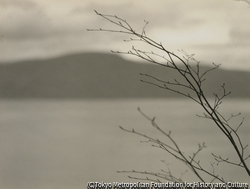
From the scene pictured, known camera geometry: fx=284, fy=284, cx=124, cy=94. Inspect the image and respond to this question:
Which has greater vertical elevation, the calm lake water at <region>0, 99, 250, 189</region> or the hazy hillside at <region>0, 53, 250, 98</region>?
the hazy hillside at <region>0, 53, 250, 98</region>

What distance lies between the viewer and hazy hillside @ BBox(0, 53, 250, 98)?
1.84 metres

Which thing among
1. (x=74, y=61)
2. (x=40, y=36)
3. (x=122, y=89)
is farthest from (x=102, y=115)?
(x=40, y=36)

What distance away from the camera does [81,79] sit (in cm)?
185

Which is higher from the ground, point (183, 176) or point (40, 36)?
point (40, 36)

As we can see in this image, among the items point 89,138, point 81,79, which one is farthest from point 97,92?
point 89,138

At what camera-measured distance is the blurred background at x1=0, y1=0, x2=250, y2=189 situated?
1840 mm

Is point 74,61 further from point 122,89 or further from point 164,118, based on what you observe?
point 164,118

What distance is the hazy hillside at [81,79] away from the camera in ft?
6.04

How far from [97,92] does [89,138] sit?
0.30 m

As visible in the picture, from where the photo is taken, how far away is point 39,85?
1.85 metres

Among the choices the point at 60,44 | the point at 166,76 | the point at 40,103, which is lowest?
the point at 40,103

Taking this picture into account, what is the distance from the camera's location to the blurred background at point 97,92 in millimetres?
1840

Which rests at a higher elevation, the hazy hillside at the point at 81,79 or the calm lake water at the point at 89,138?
Answer: the hazy hillside at the point at 81,79

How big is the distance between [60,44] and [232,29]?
3.71 ft
